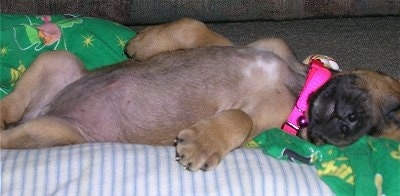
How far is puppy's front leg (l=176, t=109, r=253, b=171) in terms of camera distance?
1798 mm

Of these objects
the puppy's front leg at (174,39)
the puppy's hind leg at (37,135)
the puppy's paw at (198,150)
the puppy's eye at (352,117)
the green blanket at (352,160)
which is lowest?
the puppy's hind leg at (37,135)

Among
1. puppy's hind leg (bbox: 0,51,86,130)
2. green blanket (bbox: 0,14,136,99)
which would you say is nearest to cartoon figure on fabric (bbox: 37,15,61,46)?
green blanket (bbox: 0,14,136,99)

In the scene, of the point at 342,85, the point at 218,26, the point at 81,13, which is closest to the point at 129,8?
the point at 81,13

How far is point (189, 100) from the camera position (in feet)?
6.93

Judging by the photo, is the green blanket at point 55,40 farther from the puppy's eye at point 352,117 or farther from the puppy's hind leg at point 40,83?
the puppy's eye at point 352,117

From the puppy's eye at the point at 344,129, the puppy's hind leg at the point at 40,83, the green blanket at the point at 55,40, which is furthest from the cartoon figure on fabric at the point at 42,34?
the puppy's eye at the point at 344,129

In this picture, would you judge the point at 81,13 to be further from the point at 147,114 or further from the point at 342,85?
the point at 342,85

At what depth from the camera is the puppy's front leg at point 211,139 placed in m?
1.80

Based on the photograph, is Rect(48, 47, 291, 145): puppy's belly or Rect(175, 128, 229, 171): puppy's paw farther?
Rect(48, 47, 291, 145): puppy's belly

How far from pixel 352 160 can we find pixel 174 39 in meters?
0.80

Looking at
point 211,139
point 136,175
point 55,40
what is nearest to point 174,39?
point 55,40

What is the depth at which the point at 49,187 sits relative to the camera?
1.74 meters

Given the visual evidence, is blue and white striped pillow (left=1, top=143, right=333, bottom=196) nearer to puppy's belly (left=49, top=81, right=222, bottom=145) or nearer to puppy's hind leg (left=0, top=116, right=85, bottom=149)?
puppy's hind leg (left=0, top=116, right=85, bottom=149)

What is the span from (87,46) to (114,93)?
0.47m
